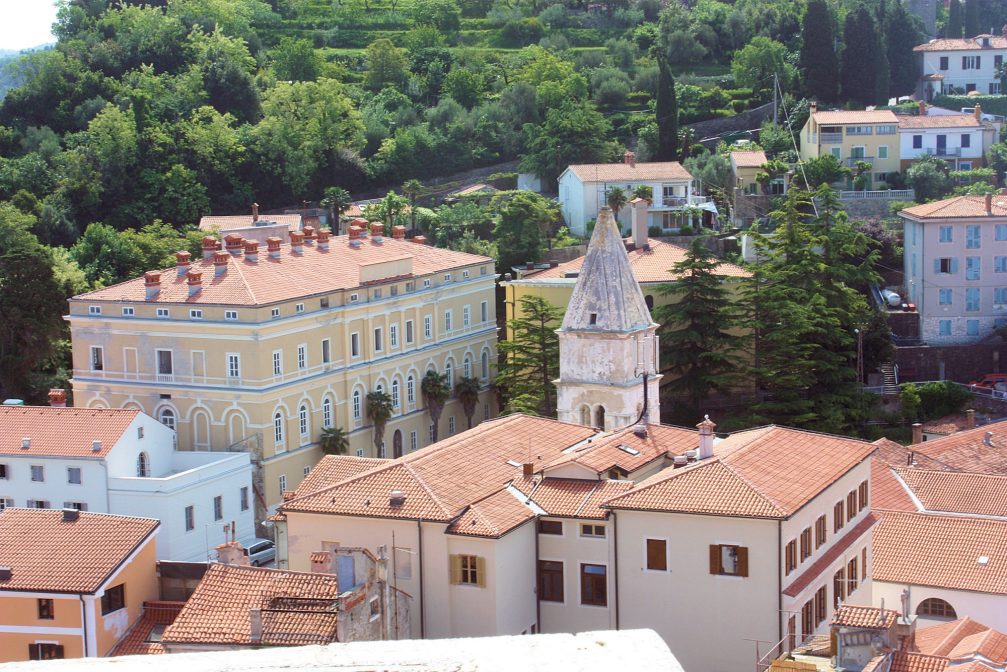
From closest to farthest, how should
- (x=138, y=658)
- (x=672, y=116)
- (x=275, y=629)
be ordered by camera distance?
(x=138, y=658)
(x=275, y=629)
(x=672, y=116)

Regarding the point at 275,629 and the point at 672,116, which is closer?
the point at 275,629

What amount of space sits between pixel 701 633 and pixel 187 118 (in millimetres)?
66298

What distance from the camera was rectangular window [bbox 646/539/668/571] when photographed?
29.5 m

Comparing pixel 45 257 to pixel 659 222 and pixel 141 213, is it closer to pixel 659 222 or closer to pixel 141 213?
pixel 141 213

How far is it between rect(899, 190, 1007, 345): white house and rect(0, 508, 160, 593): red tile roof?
40.4 m

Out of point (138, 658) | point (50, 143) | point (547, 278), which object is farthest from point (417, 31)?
point (138, 658)

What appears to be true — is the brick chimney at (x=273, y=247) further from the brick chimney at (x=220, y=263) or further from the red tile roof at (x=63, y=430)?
the red tile roof at (x=63, y=430)

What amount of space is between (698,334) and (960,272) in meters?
13.5

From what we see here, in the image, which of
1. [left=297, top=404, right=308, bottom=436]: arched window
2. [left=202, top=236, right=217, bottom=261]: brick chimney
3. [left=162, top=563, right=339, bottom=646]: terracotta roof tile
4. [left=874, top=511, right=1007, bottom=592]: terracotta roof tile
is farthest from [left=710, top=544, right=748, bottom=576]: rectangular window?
[left=202, top=236, right=217, bottom=261]: brick chimney

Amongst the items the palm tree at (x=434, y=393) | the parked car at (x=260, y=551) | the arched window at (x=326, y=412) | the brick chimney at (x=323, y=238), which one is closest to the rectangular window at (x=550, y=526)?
the parked car at (x=260, y=551)

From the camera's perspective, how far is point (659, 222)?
249ft

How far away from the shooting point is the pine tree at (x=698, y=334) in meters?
57.2

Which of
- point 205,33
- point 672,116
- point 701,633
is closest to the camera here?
point 701,633

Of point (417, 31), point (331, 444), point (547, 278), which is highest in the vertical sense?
point (417, 31)
